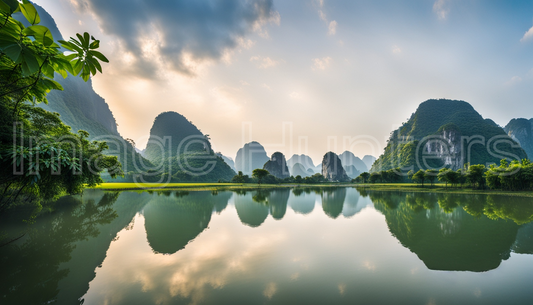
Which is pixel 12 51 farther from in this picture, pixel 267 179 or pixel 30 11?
pixel 267 179

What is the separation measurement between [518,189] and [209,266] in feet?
181

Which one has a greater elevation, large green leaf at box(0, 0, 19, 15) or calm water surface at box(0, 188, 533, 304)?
large green leaf at box(0, 0, 19, 15)

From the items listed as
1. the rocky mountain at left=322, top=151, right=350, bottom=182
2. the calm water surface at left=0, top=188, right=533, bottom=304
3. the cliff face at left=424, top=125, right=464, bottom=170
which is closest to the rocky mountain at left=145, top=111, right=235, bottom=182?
the calm water surface at left=0, top=188, right=533, bottom=304

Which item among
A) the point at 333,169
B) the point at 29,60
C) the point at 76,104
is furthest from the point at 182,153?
the point at 29,60

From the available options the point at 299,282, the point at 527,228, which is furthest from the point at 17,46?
the point at 527,228

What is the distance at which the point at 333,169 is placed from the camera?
455 feet

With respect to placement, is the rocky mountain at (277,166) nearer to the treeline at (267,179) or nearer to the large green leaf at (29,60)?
the treeline at (267,179)

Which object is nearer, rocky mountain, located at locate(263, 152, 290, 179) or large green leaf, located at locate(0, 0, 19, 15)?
large green leaf, located at locate(0, 0, 19, 15)

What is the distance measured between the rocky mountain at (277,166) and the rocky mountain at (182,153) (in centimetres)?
2980

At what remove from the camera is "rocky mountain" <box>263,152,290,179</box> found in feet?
440

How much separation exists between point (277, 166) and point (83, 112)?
10835cm

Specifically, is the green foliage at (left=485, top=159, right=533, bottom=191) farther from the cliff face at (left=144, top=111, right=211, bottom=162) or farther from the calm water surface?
the cliff face at (left=144, top=111, right=211, bottom=162)

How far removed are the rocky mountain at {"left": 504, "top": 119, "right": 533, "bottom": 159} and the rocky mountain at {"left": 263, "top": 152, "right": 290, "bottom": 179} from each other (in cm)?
16274

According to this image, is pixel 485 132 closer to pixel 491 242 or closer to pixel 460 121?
pixel 460 121
